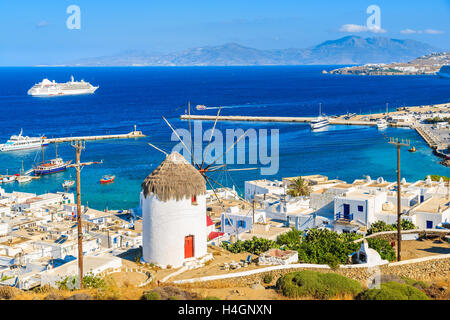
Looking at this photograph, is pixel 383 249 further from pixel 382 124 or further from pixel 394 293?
pixel 382 124

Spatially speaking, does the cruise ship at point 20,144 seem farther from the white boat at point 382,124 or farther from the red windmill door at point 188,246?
the red windmill door at point 188,246

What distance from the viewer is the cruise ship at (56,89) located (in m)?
169

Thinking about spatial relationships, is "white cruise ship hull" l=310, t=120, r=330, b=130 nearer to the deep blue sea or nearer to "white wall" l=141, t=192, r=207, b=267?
the deep blue sea

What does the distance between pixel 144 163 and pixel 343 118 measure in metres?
49.9

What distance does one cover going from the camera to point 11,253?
2473 cm

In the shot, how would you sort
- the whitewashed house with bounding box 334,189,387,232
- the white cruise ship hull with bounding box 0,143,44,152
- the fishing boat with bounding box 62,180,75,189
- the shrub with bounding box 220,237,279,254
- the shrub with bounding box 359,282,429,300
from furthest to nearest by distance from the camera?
the white cruise ship hull with bounding box 0,143,44,152
the fishing boat with bounding box 62,180,75,189
the whitewashed house with bounding box 334,189,387,232
the shrub with bounding box 220,237,279,254
the shrub with bounding box 359,282,429,300

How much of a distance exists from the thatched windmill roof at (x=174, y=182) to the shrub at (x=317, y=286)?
12.4 feet

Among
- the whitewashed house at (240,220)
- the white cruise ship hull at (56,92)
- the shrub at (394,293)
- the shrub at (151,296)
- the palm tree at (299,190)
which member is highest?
the white cruise ship hull at (56,92)

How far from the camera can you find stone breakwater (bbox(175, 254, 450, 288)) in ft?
48.3

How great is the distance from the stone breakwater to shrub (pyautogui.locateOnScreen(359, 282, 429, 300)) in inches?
101

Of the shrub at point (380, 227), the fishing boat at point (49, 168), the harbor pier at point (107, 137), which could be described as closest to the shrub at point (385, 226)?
the shrub at point (380, 227)

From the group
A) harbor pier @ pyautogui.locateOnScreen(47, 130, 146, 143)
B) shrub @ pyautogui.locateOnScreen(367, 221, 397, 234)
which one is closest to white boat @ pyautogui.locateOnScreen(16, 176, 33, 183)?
harbor pier @ pyautogui.locateOnScreen(47, 130, 146, 143)
